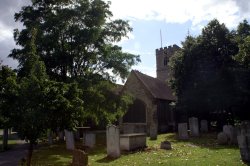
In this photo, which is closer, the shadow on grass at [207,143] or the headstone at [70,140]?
the shadow on grass at [207,143]

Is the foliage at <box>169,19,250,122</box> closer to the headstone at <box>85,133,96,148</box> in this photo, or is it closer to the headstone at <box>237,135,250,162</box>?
the headstone at <box>85,133,96,148</box>

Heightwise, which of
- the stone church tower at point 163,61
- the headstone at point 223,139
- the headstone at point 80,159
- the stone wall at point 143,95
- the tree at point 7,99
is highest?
the stone church tower at point 163,61

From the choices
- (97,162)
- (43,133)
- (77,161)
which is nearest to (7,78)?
(43,133)

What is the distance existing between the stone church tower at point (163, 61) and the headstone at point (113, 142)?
45546 millimetres

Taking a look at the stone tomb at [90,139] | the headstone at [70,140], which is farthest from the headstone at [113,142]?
the stone tomb at [90,139]

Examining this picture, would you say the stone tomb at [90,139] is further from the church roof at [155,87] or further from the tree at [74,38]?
the church roof at [155,87]

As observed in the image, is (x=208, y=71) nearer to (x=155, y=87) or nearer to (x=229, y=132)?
(x=229, y=132)

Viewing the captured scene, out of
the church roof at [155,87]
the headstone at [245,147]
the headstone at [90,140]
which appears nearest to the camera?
the headstone at [245,147]

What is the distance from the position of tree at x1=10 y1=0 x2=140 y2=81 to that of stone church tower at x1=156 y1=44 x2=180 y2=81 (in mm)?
34915

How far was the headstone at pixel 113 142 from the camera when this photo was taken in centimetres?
1633

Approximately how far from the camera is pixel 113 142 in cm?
1659

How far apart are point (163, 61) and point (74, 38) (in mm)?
40126

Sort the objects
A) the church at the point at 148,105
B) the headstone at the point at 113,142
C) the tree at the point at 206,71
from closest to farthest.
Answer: the headstone at the point at 113,142
the tree at the point at 206,71
the church at the point at 148,105

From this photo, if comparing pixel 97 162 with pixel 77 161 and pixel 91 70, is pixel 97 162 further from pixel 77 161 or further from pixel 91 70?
pixel 91 70
